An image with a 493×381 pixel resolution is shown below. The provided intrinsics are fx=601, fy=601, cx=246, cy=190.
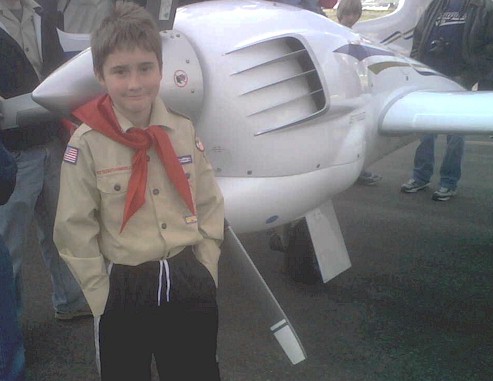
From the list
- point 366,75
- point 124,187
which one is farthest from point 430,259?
point 124,187

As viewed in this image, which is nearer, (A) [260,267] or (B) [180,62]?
(B) [180,62]

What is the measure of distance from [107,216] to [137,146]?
0.23 m

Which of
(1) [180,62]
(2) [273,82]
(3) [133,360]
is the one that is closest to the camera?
(3) [133,360]

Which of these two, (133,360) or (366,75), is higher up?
(366,75)

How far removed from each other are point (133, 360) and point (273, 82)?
1250 millimetres

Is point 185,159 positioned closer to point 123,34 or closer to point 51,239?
point 123,34

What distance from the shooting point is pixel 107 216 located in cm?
176

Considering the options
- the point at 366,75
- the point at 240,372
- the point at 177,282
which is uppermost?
the point at 366,75

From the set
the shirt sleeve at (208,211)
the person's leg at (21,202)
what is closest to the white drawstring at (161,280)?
the shirt sleeve at (208,211)

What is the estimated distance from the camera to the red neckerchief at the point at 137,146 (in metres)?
1.72

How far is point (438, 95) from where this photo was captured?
3.23 m

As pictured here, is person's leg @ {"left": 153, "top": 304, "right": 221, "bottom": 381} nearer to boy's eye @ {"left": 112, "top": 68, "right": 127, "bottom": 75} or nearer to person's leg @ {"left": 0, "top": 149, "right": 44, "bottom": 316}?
boy's eye @ {"left": 112, "top": 68, "right": 127, "bottom": 75}

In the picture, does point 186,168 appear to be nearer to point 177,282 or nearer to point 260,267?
point 177,282

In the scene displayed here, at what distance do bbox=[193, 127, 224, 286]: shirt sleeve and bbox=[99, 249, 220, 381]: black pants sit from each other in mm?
53
